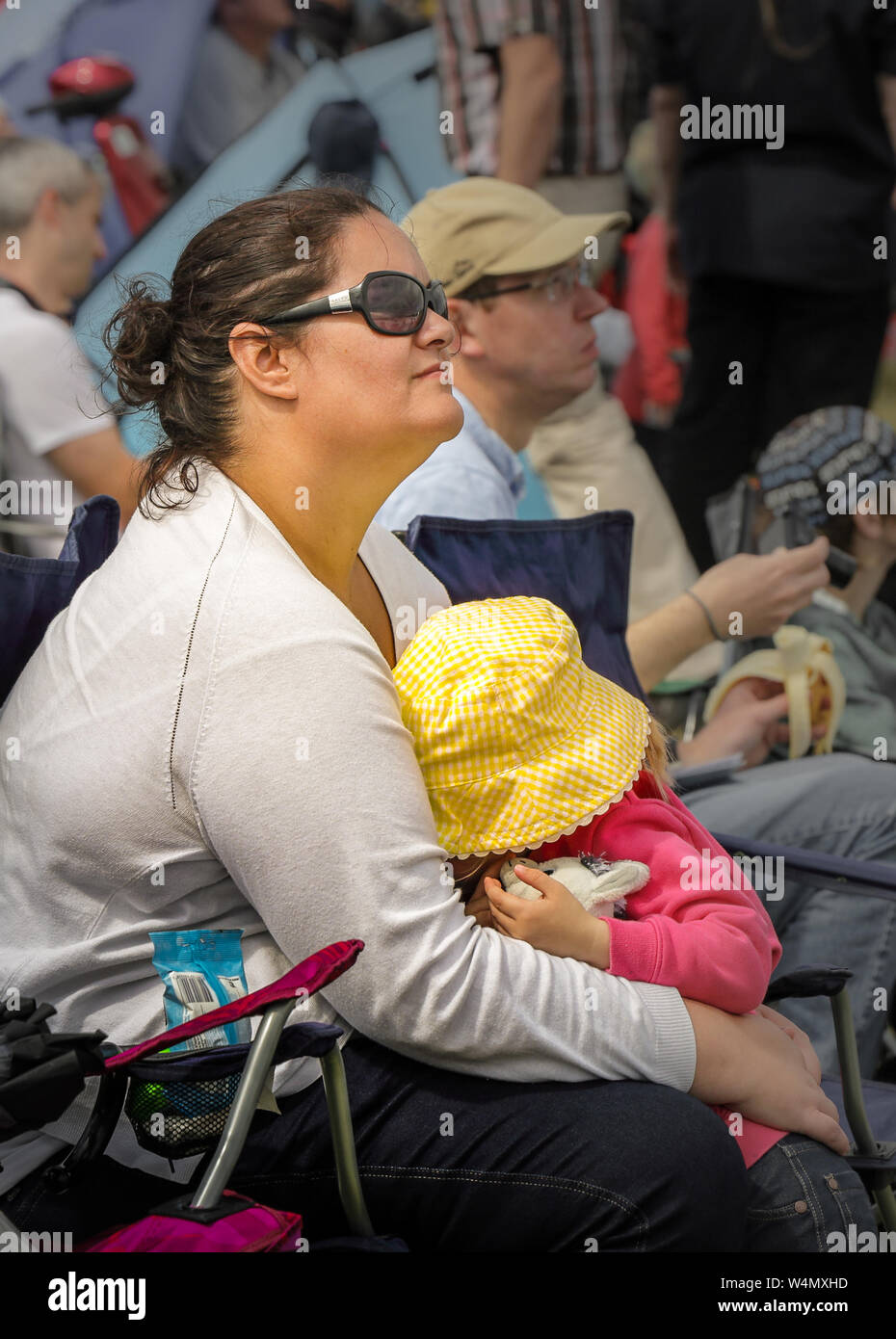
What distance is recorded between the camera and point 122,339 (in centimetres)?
183

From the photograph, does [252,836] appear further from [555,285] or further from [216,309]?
[555,285]

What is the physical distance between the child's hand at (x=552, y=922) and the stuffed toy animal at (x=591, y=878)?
2 centimetres

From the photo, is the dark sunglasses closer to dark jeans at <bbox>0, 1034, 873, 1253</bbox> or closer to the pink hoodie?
the pink hoodie

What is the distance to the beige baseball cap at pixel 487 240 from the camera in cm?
293

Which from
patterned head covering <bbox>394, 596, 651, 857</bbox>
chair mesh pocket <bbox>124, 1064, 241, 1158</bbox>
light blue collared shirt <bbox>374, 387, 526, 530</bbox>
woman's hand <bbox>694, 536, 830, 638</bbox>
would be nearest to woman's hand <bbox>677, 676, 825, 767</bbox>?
woman's hand <bbox>694, 536, 830, 638</bbox>

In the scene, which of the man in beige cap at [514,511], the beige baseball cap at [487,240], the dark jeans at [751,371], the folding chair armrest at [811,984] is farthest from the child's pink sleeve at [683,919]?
the dark jeans at [751,371]

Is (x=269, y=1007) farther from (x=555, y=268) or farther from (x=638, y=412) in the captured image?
(x=638, y=412)

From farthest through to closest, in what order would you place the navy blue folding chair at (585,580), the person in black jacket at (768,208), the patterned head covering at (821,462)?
1. the person in black jacket at (768,208)
2. the patterned head covering at (821,462)
3. the navy blue folding chair at (585,580)

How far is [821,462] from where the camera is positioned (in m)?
3.34

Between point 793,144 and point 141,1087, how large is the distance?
336cm

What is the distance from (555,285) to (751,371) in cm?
127

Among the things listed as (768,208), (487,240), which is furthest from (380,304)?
(768,208)

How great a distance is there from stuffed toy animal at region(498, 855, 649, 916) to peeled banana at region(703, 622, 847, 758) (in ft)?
5.13

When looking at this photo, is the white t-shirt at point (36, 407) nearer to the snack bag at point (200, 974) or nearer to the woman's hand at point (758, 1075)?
the snack bag at point (200, 974)
